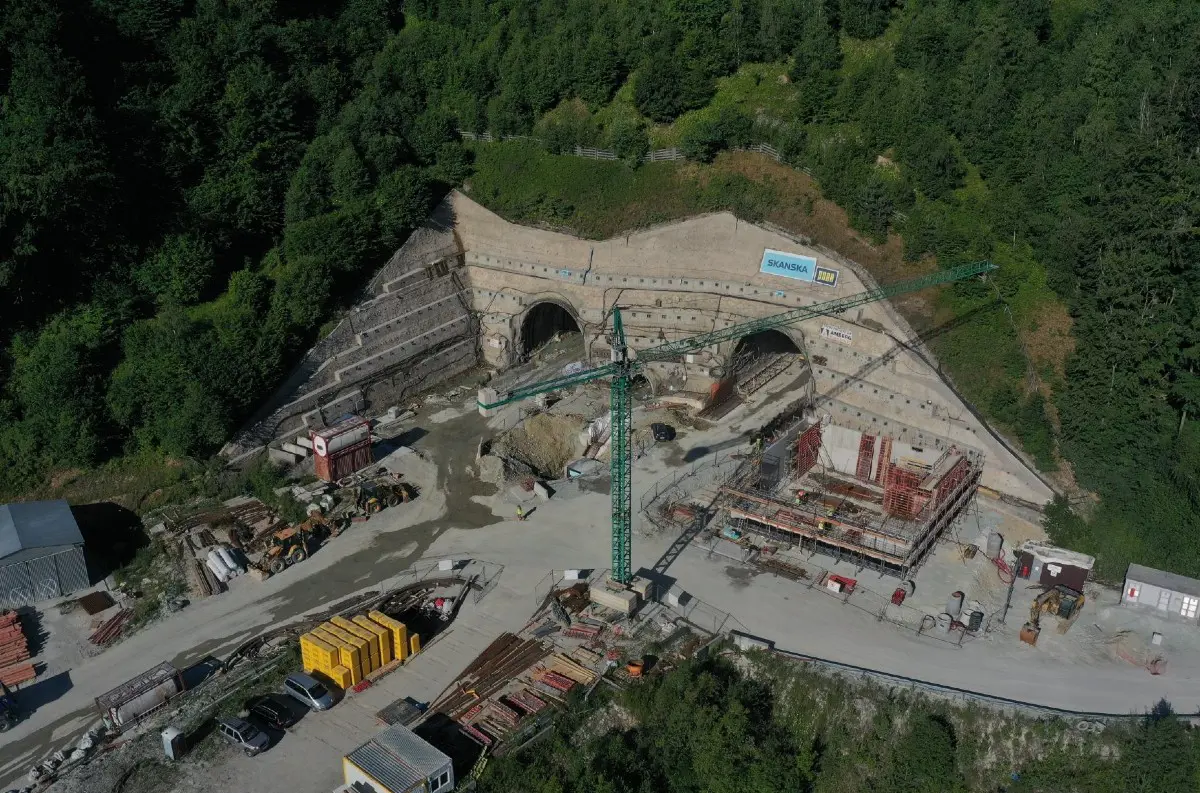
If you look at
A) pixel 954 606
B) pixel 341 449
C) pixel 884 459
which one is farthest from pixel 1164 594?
pixel 341 449

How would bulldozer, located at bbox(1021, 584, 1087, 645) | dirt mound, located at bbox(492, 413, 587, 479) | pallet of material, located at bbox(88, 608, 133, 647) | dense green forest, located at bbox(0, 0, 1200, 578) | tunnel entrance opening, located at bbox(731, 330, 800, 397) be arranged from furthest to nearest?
1. tunnel entrance opening, located at bbox(731, 330, 800, 397)
2. dirt mound, located at bbox(492, 413, 587, 479)
3. dense green forest, located at bbox(0, 0, 1200, 578)
4. bulldozer, located at bbox(1021, 584, 1087, 645)
5. pallet of material, located at bbox(88, 608, 133, 647)

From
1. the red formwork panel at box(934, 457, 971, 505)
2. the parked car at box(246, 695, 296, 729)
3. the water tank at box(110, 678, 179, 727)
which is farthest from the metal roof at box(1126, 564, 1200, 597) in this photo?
the water tank at box(110, 678, 179, 727)

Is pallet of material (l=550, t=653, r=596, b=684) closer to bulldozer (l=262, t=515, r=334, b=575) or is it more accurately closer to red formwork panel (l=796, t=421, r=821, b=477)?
bulldozer (l=262, t=515, r=334, b=575)

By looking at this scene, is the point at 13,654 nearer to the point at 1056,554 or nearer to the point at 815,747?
the point at 815,747

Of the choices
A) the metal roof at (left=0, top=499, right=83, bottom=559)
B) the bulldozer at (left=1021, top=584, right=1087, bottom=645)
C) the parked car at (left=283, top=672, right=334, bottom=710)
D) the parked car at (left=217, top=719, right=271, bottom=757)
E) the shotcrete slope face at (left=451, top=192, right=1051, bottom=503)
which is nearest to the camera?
the parked car at (left=217, top=719, right=271, bottom=757)

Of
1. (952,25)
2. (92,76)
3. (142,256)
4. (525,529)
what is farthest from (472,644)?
(952,25)

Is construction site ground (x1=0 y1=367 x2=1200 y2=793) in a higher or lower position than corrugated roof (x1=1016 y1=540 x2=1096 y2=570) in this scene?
lower

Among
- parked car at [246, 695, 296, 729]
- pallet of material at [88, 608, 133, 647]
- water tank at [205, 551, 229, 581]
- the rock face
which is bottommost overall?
pallet of material at [88, 608, 133, 647]
